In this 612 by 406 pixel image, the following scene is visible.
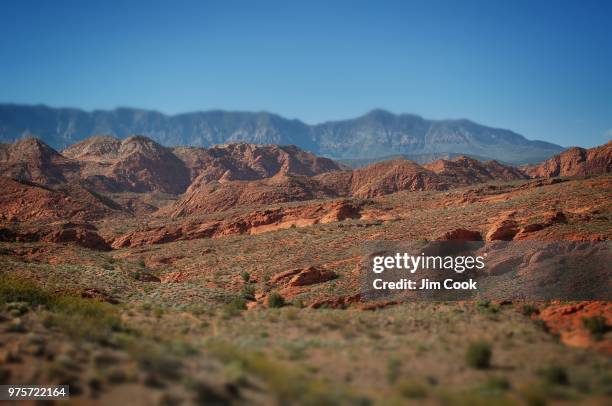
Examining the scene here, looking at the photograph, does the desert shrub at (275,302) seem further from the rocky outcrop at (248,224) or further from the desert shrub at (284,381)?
the rocky outcrop at (248,224)

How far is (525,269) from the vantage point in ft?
77.0

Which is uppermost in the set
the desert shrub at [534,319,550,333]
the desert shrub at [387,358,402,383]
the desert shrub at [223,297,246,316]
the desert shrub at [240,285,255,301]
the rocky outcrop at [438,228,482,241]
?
the rocky outcrop at [438,228,482,241]

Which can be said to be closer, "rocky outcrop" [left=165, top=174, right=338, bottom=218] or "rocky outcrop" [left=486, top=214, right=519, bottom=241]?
"rocky outcrop" [left=486, top=214, right=519, bottom=241]

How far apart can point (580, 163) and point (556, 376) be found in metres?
101

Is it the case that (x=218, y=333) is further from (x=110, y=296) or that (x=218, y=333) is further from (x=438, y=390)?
(x=110, y=296)

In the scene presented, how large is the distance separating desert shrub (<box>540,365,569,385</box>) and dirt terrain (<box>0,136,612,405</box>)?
45mm

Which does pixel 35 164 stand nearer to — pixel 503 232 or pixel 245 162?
pixel 245 162

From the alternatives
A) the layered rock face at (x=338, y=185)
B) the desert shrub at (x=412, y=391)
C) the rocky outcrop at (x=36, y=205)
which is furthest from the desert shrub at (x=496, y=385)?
the layered rock face at (x=338, y=185)

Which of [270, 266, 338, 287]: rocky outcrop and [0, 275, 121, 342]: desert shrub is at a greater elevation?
[0, 275, 121, 342]: desert shrub

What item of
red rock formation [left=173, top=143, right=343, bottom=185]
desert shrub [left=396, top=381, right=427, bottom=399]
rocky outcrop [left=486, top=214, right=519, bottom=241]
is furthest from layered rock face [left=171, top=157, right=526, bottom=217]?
desert shrub [left=396, top=381, right=427, bottom=399]

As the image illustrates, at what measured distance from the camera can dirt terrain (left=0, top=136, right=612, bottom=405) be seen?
9781 millimetres

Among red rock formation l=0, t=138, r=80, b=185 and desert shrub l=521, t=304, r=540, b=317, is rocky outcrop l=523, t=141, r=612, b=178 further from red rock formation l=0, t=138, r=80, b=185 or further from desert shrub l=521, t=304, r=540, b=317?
red rock formation l=0, t=138, r=80, b=185

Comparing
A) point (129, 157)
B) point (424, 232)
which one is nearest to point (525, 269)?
point (424, 232)

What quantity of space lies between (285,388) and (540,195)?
36.8 meters
